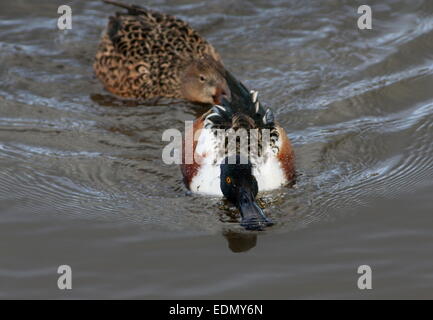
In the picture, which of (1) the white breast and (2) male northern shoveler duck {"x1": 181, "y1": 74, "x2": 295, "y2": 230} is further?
(1) the white breast

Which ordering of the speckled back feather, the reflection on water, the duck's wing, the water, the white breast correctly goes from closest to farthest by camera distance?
the water, the reflection on water, the white breast, the speckled back feather, the duck's wing

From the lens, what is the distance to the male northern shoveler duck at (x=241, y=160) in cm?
689

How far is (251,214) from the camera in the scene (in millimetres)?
6762

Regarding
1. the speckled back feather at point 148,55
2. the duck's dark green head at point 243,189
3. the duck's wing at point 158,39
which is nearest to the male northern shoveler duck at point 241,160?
the duck's dark green head at point 243,189

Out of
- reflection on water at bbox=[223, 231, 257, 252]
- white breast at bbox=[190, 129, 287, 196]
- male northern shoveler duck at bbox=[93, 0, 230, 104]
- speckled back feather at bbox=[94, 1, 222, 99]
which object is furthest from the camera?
speckled back feather at bbox=[94, 1, 222, 99]

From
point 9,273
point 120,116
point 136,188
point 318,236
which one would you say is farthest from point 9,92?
point 318,236

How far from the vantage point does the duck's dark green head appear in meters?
6.75

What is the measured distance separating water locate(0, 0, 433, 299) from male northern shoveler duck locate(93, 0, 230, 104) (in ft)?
0.66

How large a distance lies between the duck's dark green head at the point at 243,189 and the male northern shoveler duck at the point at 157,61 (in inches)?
96.7

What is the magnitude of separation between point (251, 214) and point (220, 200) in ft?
1.83

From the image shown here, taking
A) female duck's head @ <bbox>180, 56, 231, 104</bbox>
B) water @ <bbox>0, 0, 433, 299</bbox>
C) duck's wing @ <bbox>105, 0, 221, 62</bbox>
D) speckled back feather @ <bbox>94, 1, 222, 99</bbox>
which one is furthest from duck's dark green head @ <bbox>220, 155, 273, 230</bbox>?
duck's wing @ <bbox>105, 0, 221, 62</bbox>

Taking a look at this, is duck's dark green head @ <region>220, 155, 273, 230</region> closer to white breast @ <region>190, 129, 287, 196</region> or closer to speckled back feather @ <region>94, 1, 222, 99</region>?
white breast @ <region>190, 129, 287, 196</region>

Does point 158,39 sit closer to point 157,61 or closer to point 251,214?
point 157,61

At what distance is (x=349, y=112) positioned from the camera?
8914 mm
